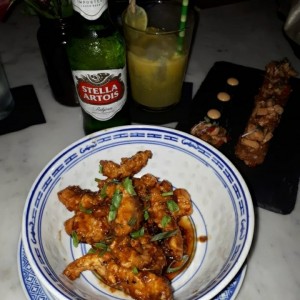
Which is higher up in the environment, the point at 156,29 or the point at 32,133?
the point at 156,29

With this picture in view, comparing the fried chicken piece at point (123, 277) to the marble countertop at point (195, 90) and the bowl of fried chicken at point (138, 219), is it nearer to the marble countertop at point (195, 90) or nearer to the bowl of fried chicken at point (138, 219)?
the bowl of fried chicken at point (138, 219)

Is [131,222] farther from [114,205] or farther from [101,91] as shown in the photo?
[101,91]

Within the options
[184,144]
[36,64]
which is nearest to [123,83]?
[184,144]

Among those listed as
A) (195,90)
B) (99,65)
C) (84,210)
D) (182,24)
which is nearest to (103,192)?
(84,210)

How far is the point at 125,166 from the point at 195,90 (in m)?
0.75

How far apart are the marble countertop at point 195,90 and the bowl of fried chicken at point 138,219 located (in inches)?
8.7

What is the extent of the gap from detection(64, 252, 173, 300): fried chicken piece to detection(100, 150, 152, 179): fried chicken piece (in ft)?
0.79

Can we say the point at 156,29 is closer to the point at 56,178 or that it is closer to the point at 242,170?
the point at 242,170

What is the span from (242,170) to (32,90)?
959mm

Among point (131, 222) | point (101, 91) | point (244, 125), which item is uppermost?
point (101, 91)

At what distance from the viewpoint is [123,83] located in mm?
1184

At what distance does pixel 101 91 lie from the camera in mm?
1158

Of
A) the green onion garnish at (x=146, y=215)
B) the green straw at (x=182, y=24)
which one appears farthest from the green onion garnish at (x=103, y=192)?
the green straw at (x=182, y=24)

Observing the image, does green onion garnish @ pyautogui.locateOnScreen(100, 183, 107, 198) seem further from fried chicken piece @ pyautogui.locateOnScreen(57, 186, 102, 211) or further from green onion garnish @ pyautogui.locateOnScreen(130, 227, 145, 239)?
green onion garnish @ pyautogui.locateOnScreen(130, 227, 145, 239)
